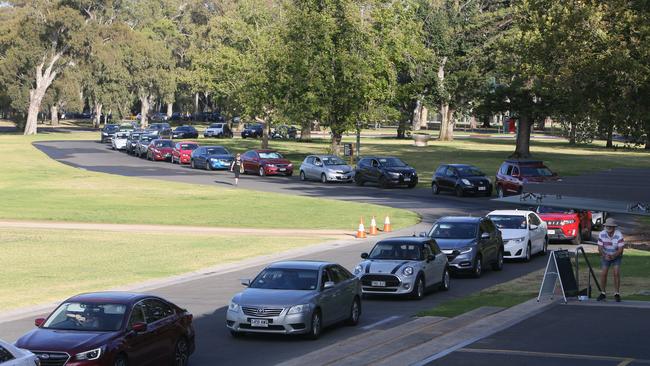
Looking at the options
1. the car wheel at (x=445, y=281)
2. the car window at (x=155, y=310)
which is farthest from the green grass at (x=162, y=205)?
the car window at (x=155, y=310)

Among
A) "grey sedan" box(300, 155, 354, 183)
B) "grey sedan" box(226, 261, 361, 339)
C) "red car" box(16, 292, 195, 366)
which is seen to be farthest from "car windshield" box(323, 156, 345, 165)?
"red car" box(16, 292, 195, 366)

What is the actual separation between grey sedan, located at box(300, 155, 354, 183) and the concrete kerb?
23.2 m

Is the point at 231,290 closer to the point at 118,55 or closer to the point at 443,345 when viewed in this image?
the point at 443,345

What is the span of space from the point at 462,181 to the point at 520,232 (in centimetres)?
2112

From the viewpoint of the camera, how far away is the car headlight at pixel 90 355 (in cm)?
1307

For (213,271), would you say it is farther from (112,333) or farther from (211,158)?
(211,158)

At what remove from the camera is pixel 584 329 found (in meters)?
17.1

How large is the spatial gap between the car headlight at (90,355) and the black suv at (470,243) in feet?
46.6

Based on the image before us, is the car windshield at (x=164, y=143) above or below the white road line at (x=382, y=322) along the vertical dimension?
above

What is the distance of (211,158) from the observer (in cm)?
7075

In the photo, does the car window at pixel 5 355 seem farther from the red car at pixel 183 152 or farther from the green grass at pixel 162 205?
the red car at pixel 183 152

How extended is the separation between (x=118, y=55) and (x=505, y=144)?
50507mm

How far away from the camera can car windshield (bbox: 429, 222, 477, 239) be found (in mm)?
26992

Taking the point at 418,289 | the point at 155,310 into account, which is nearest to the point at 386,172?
the point at 418,289
